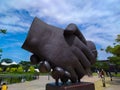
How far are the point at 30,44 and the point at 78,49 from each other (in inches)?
79.9

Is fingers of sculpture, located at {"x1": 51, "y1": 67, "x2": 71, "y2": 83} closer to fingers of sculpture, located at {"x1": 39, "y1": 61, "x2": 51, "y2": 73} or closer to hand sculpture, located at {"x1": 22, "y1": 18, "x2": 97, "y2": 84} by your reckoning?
hand sculpture, located at {"x1": 22, "y1": 18, "x2": 97, "y2": 84}

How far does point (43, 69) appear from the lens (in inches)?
324

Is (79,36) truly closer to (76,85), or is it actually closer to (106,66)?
(76,85)

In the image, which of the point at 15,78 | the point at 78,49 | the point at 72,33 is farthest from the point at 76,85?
the point at 15,78

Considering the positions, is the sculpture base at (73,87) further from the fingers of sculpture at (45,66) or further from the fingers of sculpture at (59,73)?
the fingers of sculpture at (45,66)

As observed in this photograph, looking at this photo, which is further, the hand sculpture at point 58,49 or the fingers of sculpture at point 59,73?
the hand sculpture at point 58,49

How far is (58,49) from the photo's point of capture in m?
8.83

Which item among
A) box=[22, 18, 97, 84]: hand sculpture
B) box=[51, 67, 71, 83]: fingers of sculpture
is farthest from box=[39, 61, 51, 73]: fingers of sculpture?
box=[51, 67, 71, 83]: fingers of sculpture

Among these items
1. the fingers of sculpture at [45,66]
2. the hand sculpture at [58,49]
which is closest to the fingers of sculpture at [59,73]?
the hand sculpture at [58,49]

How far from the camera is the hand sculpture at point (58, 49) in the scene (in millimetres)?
8555

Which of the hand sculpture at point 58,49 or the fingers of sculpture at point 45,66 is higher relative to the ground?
the hand sculpture at point 58,49

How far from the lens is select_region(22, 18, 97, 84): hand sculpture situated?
8555 mm

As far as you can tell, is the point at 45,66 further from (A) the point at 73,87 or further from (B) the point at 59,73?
(A) the point at 73,87

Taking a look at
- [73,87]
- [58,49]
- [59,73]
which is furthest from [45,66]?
[73,87]
